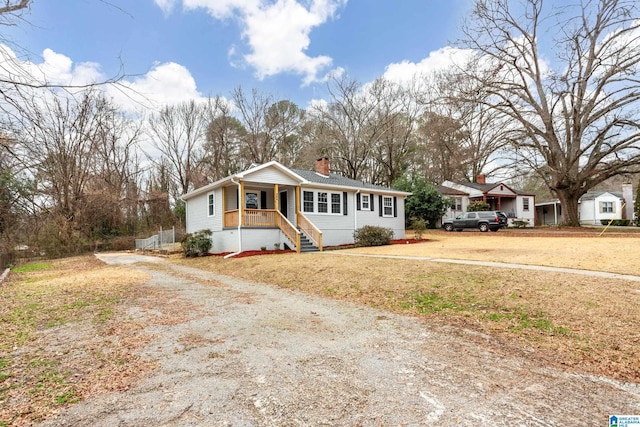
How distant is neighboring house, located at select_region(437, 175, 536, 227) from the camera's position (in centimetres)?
3216

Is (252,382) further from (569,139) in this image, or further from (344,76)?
(344,76)

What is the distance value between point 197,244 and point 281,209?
4920 millimetres

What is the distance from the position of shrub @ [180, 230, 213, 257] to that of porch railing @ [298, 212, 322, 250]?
15.4 ft

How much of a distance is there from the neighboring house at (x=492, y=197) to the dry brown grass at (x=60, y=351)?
29335mm

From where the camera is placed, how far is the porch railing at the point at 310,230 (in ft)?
55.1

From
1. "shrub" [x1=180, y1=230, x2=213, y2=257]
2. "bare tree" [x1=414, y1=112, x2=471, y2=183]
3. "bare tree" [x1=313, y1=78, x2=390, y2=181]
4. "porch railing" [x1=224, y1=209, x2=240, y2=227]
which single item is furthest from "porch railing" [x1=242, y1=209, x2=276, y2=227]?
"bare tree" [x1=313, y1=78, x2=390, y2=181]

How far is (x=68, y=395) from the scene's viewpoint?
308 centimetres

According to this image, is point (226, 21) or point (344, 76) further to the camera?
point (344, 76)

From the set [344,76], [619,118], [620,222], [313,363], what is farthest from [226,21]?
[620,222]

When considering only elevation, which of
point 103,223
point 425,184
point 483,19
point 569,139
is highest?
point 483,19

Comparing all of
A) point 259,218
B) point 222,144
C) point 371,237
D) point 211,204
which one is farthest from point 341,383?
point 222,144

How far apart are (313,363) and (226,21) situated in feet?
53.0

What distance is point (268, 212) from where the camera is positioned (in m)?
17.5

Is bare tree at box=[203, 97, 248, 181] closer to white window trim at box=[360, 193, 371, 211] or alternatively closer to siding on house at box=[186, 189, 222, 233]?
siding on house at box=[186, 189, 222, 233]
